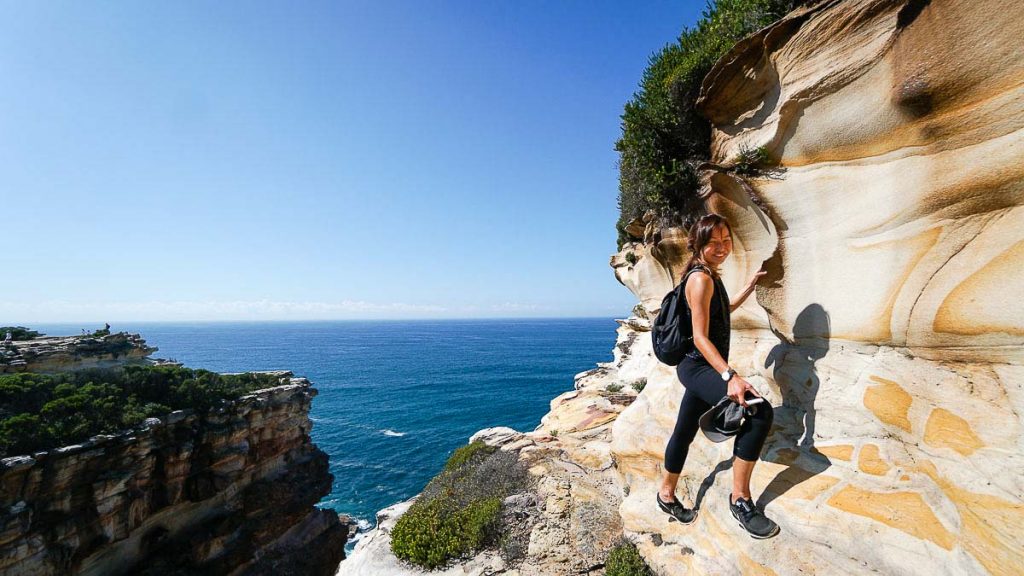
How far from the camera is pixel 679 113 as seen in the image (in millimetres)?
7234

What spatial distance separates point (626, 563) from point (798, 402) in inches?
129

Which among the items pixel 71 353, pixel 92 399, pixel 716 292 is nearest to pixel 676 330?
pixel 716 292

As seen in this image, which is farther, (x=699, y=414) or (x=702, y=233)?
(x=699, y=414)

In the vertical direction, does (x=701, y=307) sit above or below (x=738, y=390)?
above

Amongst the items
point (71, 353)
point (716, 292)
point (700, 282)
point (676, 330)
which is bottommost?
point (71, 353)

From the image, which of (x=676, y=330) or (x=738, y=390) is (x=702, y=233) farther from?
(x=738, y=390)

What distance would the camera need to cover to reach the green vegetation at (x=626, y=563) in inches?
208

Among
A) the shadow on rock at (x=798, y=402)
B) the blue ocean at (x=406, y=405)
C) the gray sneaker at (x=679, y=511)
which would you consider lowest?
the blue ocean at (x=406, y=405)

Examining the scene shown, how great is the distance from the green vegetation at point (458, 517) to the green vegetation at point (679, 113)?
7494 mm

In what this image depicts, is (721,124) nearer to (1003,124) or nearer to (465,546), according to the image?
(1003,124)

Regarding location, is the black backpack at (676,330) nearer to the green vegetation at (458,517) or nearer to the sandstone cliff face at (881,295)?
the sandstone cliff face at (881,295)

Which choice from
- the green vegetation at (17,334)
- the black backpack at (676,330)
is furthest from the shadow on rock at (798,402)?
the green vegetation at (17,334)

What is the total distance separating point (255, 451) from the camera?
75.9ft

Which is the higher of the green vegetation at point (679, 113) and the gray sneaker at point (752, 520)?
the green vegetation at point (679, 113)
